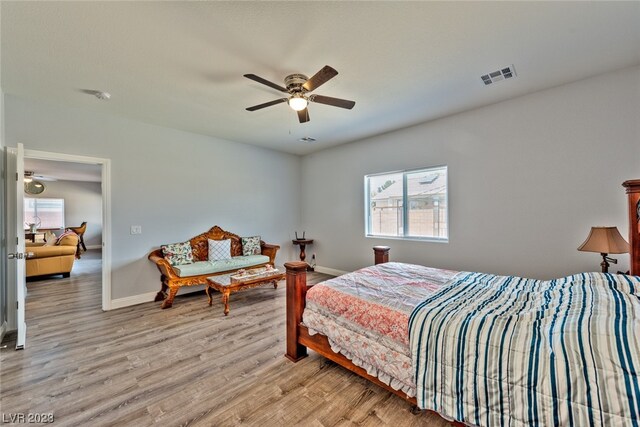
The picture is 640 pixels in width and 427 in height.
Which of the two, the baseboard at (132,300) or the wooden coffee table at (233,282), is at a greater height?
the wooden coffee table at (233,282)

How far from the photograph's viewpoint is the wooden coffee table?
11.7 feet

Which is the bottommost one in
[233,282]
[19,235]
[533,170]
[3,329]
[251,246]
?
[3,329]

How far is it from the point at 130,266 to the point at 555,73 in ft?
19.8

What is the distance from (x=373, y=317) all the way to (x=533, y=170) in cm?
295

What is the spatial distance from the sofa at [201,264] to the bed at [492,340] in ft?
7.18

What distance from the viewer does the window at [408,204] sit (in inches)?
162

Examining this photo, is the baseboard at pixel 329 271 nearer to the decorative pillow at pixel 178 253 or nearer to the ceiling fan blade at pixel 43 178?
the decorative pillow at pixel 178 253

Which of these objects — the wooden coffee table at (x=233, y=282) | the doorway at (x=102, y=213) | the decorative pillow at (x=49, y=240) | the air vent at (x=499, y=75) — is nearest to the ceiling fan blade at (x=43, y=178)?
the decorative pillow at (x=49, y=240)

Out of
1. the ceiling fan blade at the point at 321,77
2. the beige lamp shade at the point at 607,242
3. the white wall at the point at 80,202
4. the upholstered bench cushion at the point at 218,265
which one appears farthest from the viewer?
the white wall at the point at 80,202

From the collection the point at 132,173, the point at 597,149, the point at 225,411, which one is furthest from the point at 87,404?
the point at 597,149

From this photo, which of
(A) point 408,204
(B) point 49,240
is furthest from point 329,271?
(B) point 49,240

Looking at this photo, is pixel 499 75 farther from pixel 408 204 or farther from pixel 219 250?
pixel 219 250

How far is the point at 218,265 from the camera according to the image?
4.19 meters

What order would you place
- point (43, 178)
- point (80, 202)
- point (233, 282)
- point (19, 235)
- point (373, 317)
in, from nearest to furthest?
point (373, 317) < point (19, 235) < point (233, 282) < point (43, 178) < point (80, 202)
